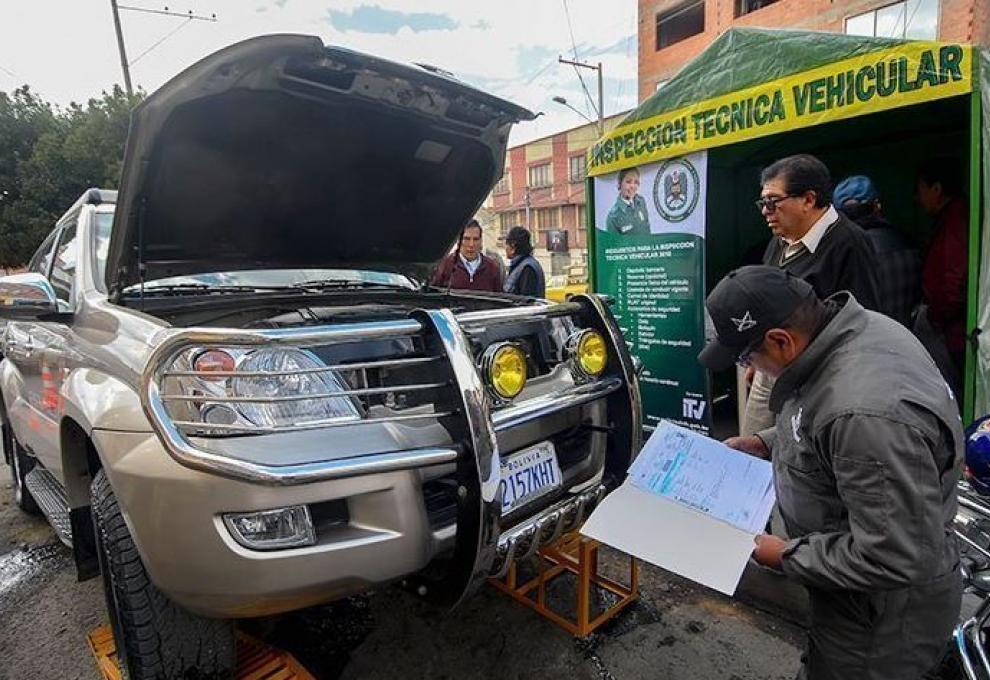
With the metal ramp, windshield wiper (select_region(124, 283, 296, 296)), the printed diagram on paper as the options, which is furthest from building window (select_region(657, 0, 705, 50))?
the metal ramp

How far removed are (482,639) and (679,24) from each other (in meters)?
24.4

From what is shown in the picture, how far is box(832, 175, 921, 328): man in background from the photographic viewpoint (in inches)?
130

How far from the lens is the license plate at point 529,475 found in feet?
6.42

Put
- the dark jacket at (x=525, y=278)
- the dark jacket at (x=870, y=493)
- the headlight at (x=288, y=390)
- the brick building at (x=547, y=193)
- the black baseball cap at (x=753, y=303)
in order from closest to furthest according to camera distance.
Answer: the dark jacket at (x=870, y=493)
the black baseball cap at (x=753, y=303)
the headlight at (x=288, y=390)
the dark jacket at (x=525, y=278)
the brick building at (x=547, y=193)

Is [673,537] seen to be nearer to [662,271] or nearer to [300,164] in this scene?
[300,164]

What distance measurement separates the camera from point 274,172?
2.80 meters

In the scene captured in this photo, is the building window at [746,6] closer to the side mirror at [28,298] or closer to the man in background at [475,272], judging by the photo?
the man in background at [475,272]

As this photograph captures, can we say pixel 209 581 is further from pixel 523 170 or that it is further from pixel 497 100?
pixel 523 170

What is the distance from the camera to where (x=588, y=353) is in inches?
94.3

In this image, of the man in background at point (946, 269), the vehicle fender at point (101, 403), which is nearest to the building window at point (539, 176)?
the man in background at point (946, 269)

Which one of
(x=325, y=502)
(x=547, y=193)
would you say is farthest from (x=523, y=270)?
(x=547, y=193)

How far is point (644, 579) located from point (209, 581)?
83.1 inches

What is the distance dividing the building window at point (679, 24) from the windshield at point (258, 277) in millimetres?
21699

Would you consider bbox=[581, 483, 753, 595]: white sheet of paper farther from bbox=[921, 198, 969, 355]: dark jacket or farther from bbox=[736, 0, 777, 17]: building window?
bbox=[736, 0, 777, 17]: building window
